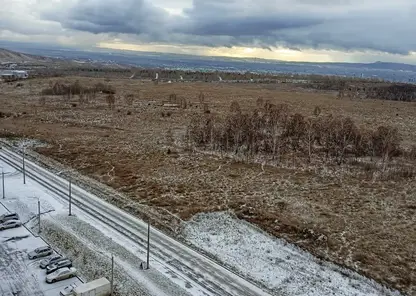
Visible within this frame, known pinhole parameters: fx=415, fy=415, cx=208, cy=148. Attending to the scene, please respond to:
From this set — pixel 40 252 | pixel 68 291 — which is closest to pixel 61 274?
pixel 68 291

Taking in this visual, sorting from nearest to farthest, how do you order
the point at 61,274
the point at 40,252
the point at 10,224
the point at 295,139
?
1. the point at 61,274
2. the point at 40,252
3. the point at 10,224
4. the point at 295,139

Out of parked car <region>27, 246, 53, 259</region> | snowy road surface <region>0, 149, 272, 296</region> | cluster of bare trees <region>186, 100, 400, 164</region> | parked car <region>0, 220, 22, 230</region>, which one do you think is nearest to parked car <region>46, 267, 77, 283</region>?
parked car <region>27, 246, 53, 259</region>

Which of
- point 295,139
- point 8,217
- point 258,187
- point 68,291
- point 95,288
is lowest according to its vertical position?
point 68,291

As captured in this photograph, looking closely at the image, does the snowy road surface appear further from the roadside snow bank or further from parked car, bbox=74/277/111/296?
parked car, bbox=74/277/111/296

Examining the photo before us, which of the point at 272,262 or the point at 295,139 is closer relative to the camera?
the point at 272,262

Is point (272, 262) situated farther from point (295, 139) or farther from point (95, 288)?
point (295, 139)

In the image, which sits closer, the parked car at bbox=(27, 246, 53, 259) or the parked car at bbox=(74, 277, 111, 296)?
the parked car at bbox=(74, 277, 111, 296)

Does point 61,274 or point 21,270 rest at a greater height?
point 61,274

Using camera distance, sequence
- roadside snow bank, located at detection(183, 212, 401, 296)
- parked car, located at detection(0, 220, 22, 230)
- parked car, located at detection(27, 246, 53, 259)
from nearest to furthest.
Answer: roadside snow bank, located at detection(183, 212, 401, 296) → parked car, located at detection(27, 246, 53, 259) → parked car, located at detection(0, 220, 22, 230)
